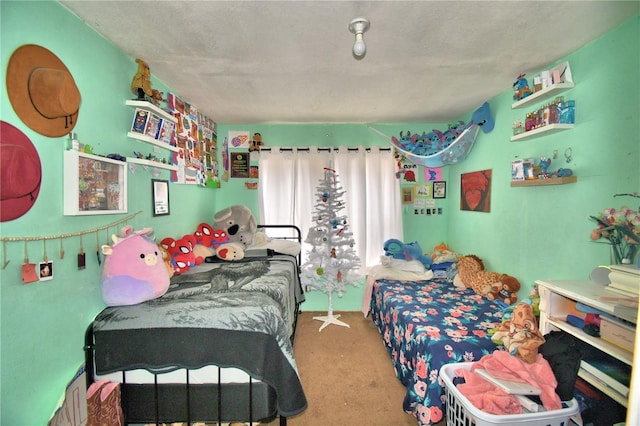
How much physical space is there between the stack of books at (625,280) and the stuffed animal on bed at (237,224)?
2.75 m

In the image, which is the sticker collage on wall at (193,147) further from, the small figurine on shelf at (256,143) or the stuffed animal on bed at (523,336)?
the stuffed animal on bed at (523,336)

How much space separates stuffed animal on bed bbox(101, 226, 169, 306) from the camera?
5.32ft

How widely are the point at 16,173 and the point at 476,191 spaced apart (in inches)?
139

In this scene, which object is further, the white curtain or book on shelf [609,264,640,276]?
the white curtain

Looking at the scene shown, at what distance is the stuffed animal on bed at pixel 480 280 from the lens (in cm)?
247

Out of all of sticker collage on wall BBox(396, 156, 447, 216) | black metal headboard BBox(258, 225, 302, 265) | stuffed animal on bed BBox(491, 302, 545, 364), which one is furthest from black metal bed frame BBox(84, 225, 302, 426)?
sticker collage on wall BBox(396, 156, 447, 216)

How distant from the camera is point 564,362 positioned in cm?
140

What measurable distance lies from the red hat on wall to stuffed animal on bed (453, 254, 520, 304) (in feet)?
10.3

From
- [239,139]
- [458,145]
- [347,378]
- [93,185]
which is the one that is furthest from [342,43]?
[347,378]

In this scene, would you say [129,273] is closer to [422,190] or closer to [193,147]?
[193,147]

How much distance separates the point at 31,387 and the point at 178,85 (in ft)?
7.20

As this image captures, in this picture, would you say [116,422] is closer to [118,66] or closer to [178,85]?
[118,66]

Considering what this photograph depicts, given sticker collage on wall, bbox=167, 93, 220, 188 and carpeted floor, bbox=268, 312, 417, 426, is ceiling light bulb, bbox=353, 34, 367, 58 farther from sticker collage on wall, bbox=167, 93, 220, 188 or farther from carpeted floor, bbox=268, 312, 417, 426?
carpeted floor, bbox=268, 312, 417, 426

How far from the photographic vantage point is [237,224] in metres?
3.17
